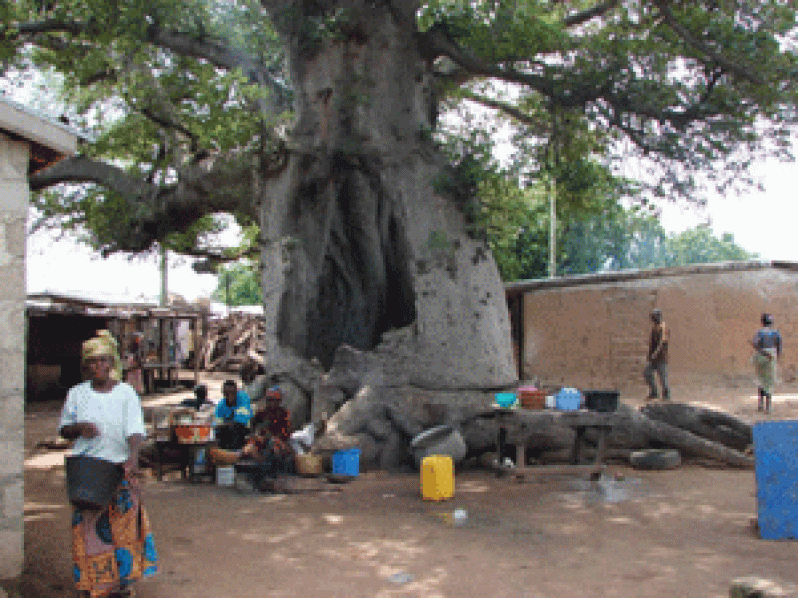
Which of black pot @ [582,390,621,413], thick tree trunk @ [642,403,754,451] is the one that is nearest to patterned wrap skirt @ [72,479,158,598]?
black pot @ [582,390,621,413]

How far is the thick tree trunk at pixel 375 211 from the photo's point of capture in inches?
359

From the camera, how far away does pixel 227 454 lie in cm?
733

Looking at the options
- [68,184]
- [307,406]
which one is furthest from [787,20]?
[68,184]

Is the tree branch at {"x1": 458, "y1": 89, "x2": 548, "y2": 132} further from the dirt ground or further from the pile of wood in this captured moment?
the pile of wood

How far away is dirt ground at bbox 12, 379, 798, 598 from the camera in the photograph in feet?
13.9

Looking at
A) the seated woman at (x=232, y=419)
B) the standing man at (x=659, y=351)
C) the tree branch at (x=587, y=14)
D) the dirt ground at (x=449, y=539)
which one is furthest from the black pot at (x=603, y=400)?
the tree branch at (x=587, y=14)

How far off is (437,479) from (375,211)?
4.39 meters

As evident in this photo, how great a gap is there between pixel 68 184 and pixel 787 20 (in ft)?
36.5

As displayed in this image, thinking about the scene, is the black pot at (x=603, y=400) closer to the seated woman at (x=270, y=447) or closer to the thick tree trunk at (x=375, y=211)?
the thick tree trunk at (x=375, y=211)

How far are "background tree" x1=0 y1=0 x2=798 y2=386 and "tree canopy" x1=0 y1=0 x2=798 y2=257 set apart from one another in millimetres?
29

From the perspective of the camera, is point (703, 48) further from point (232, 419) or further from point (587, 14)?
point (232, 419)

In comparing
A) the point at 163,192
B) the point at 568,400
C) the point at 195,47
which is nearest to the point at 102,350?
the point at 568,400

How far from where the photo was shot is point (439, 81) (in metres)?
11.0

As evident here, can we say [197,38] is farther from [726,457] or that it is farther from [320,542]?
[726,457]
